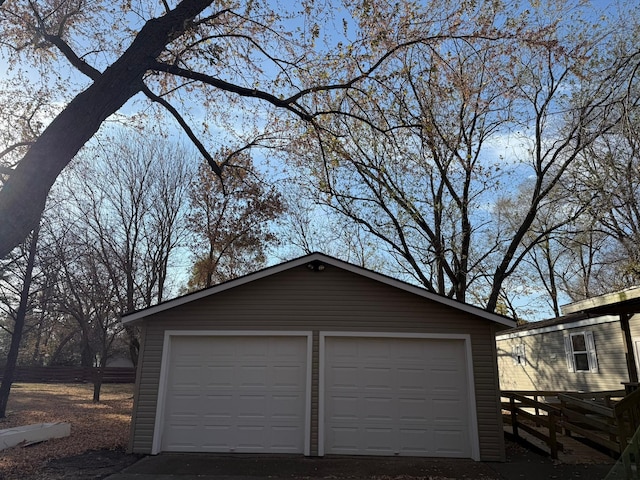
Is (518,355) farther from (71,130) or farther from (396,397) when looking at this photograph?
(71,130)

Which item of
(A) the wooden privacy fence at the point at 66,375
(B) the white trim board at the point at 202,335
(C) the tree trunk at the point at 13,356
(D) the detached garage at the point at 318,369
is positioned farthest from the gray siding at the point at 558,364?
(A) the wooden privacy fence at the point at 66,375

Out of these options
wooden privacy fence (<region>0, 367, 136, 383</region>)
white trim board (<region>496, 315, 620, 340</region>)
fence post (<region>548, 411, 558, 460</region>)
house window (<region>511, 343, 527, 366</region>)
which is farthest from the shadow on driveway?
wooden privacy fence (<region>0, 367, 136, 383</region>)

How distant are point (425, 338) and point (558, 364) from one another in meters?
9.56

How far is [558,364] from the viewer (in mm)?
15430

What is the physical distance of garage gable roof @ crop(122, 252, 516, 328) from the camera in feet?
27.9

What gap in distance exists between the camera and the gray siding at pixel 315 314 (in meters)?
8.59

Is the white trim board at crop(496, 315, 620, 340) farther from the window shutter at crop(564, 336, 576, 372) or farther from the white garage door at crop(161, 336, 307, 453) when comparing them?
the white garage door at crop(161, 336, 307, 453)

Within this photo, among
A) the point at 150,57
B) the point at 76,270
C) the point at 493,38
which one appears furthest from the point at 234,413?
the point at 76,270

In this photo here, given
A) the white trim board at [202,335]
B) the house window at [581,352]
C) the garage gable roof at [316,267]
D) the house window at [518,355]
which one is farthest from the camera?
the house window at [518,355]

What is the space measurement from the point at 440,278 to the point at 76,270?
56.5ft

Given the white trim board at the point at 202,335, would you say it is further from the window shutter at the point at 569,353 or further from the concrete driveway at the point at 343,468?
the window shutter at the point at 569,353

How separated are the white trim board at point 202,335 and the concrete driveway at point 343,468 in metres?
0.35

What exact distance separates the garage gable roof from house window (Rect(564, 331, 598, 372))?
23.8 ft

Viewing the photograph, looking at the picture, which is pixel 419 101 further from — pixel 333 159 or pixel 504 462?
pixel 504 462
